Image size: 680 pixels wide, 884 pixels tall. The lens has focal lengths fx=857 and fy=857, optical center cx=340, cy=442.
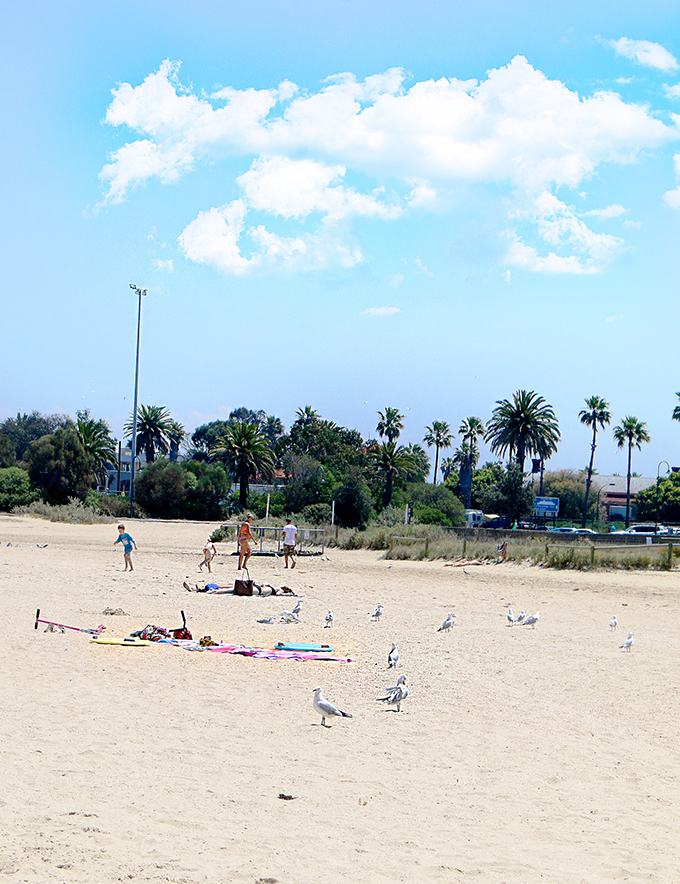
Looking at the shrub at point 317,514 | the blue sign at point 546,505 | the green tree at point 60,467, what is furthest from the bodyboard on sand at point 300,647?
the blue sign at point 546,505

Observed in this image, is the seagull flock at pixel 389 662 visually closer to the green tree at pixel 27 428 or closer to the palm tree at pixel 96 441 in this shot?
the palm tree at pixel 96 441

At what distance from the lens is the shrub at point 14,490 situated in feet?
180

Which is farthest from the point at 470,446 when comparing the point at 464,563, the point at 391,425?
the point at 464,563

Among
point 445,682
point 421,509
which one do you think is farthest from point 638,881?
point 421,509

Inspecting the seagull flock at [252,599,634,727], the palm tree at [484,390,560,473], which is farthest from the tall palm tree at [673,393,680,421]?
the seagull flock at [252,599,634,727]

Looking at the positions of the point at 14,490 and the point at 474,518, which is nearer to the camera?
the point at 14,490

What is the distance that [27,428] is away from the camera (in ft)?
328

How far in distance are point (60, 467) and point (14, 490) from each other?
10.7 ft

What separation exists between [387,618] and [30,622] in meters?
6.99

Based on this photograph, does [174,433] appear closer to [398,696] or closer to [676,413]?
[676,413]

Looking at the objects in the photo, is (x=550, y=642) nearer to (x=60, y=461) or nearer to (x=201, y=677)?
(x=201, y=677)

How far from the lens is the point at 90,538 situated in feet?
128

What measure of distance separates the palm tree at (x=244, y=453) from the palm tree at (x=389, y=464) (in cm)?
921

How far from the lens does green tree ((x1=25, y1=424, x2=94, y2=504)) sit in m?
57.2
